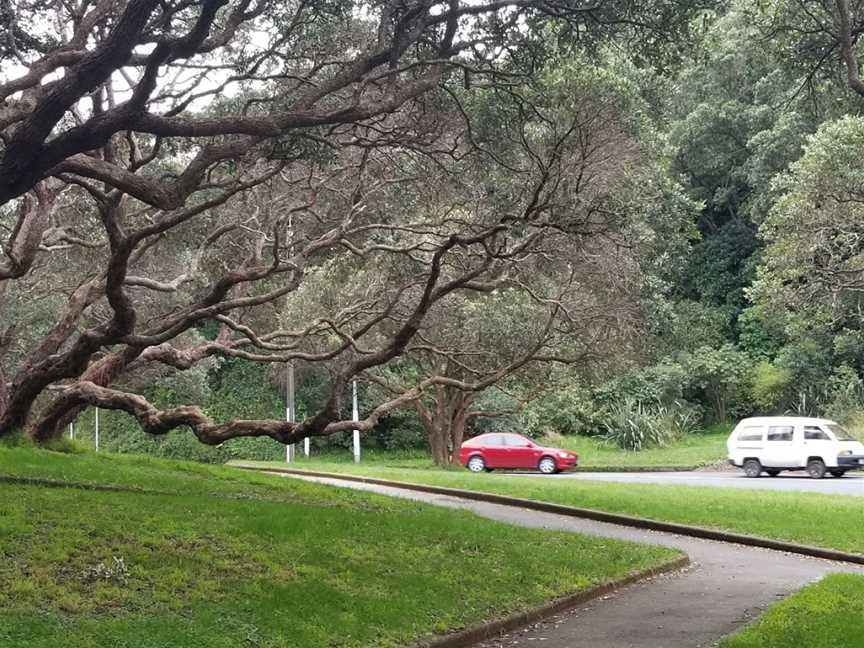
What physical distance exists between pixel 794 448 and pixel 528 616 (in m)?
21.3

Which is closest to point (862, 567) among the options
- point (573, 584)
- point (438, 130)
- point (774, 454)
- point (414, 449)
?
point (573, 584)

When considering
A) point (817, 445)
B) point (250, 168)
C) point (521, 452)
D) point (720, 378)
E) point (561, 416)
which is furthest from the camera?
point (720, 378)

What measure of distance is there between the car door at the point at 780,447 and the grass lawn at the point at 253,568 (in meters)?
16.9

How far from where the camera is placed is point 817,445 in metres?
27.9

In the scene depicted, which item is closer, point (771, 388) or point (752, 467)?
point (752, 467)

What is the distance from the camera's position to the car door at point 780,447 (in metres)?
28.2

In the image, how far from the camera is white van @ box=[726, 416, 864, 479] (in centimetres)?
2773

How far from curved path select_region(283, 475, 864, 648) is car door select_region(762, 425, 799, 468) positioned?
14209 mm

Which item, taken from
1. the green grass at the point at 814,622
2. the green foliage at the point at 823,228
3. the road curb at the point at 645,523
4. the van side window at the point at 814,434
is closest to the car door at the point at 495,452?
the road curb at the point at 645,523

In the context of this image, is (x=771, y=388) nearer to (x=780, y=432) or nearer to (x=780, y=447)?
(x=780, y=432)

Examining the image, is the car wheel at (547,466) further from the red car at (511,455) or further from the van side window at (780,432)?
the van side window at (780,432)

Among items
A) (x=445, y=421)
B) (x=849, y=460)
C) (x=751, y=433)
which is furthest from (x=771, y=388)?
(x=445, y=421)

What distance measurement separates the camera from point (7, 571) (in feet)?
27.2

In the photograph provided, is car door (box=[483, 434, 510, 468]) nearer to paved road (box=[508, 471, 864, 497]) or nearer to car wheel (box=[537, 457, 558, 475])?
car wheel (box=[537, 457, 558, 475])
